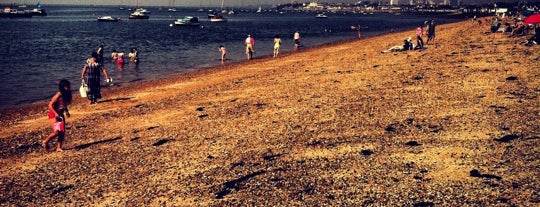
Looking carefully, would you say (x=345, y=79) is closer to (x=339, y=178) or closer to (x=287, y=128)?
(x=287, y=128)

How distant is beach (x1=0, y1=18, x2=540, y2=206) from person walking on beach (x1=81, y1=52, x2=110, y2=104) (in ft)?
1.89

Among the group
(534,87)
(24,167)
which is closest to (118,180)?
(24,167)

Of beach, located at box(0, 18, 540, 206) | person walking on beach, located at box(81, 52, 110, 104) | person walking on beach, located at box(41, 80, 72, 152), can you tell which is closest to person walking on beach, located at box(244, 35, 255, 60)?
beach, located at box(0, 18, 540, 206)

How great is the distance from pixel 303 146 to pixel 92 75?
10.2 metres

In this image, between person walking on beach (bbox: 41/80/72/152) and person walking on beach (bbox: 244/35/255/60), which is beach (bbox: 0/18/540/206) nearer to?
person walking on beach (bbox: 41/80/72/152)

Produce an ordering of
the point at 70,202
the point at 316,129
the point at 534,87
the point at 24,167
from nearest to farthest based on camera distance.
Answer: the point at 70,202
the point at 24,167
the point at 316,129
the point at 534,87

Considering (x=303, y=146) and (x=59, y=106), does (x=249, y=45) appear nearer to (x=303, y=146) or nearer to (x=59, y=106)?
(x=59, y=106)

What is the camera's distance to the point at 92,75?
15.5 metres

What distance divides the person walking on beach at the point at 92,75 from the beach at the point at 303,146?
0.58 m

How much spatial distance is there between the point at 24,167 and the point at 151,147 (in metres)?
3.15

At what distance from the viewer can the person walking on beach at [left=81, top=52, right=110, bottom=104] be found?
15.0m

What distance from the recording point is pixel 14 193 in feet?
26.8

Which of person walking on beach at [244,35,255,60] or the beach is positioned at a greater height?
person walking on beach at [244,35,255,60]

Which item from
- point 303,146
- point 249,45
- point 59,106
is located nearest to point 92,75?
point 59,106
